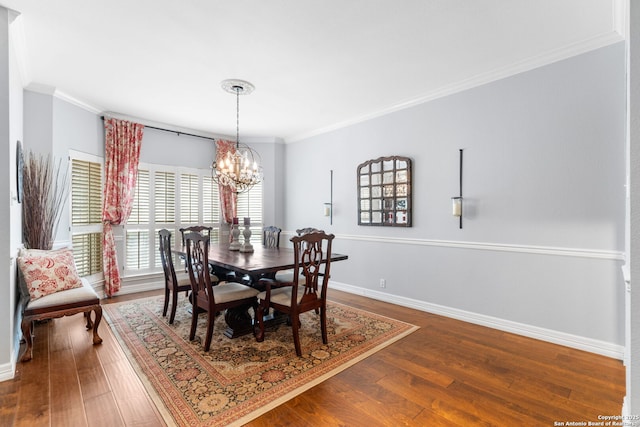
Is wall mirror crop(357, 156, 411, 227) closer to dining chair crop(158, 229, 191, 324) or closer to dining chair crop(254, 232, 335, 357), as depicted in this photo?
dining chair crop(254, 232, 335, 357)

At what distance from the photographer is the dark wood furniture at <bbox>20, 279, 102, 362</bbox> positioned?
8.49 feet

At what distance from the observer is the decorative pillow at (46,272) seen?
9.19 ft

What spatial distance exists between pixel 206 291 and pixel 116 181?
290cm

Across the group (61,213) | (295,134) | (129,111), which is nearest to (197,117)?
(129,111)

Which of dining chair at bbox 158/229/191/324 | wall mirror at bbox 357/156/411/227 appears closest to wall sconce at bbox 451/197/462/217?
wall mirror at bbox 357/156/411/227

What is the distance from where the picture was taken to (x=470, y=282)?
354 centimetres

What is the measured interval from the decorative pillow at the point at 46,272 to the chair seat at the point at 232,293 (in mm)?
1428

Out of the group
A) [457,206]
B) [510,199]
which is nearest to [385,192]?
[457,206]

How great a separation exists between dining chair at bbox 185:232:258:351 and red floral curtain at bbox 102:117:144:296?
2.20 m

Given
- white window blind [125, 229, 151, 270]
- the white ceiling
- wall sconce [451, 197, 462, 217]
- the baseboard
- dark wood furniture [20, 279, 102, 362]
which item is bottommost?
the baseboard

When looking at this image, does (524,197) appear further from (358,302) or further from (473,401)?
(358,302)

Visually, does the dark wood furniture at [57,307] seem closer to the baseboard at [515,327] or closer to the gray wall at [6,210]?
the gray wall at [6,210]

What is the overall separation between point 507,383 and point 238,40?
11.4 feet

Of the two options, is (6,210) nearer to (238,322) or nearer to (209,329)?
(209,329)
